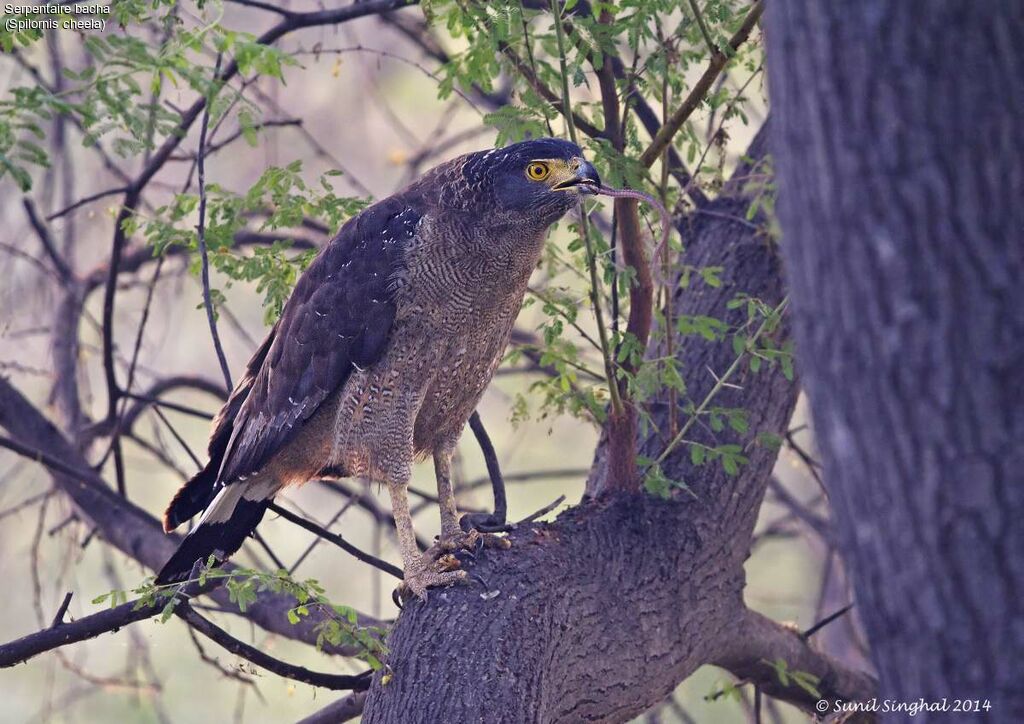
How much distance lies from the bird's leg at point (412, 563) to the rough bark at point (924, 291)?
169cm

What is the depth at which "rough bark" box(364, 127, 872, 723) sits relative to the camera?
2.85 m

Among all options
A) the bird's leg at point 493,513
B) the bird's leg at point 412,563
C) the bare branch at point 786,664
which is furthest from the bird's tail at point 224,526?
the bare branch at point 786,664

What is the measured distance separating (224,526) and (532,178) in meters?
1.54

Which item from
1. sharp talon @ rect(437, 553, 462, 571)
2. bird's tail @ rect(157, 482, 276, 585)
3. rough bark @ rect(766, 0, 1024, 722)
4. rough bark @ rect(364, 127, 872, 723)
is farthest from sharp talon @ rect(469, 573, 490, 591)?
rough bark @ rect(766, 0, 1024, 722)

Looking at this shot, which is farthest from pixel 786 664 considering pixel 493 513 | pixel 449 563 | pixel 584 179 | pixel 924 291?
pixel 924 291

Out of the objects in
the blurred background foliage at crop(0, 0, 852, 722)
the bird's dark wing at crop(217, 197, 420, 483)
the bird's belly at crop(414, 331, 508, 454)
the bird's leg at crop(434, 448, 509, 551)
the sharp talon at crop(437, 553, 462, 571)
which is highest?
the blurred background foliage at crop(0, 0, 852, 722)

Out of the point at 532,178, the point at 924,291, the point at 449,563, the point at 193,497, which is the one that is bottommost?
the point at 924,291

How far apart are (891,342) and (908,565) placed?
323 millimetres

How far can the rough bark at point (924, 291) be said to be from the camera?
1.62m

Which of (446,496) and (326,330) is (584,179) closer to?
(326,330)

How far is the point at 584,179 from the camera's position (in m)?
3.25

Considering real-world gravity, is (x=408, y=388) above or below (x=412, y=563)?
above

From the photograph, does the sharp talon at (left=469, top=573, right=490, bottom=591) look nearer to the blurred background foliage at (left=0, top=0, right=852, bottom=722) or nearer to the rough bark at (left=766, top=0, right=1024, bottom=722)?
the blurred background foliage at (left=0, top=0, right=852, bottom=722)

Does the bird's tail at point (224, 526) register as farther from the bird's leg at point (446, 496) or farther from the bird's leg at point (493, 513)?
the bird's leg at point (493, 513)
